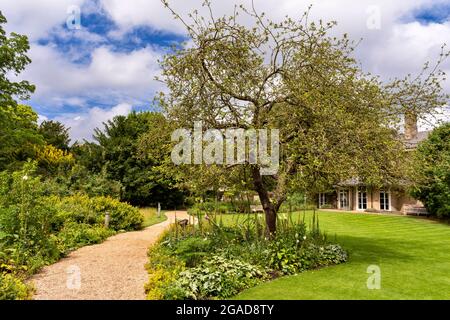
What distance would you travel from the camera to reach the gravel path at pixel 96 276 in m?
7.33

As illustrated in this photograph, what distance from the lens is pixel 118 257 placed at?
10.9 meters

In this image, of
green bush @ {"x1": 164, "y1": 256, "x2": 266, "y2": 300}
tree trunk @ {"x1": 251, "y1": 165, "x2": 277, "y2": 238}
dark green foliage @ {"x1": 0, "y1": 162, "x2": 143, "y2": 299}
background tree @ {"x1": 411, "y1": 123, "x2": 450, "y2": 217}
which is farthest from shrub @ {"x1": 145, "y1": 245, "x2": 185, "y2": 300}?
background tree @ {"x1": 411, "y1": 123, "x2": 450, "y2": 217}

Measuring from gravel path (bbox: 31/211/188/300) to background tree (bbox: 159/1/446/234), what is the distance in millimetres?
4334

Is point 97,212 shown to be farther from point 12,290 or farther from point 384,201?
point 384,201

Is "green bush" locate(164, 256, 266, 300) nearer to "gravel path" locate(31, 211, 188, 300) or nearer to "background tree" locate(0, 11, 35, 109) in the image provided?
"gravel path" locate(31, 211, 188, 300)

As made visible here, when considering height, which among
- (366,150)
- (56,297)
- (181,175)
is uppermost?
(366,150)

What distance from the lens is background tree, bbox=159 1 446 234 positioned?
980 centimetres

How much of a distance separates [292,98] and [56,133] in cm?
3856

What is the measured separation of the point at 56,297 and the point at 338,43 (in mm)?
10003

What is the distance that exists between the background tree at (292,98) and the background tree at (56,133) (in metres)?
35.0

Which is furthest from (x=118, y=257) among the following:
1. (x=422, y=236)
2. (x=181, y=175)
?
(x=422, y=236)

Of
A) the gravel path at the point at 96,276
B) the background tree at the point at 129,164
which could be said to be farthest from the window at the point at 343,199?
the gravel path at the point at 96,276
